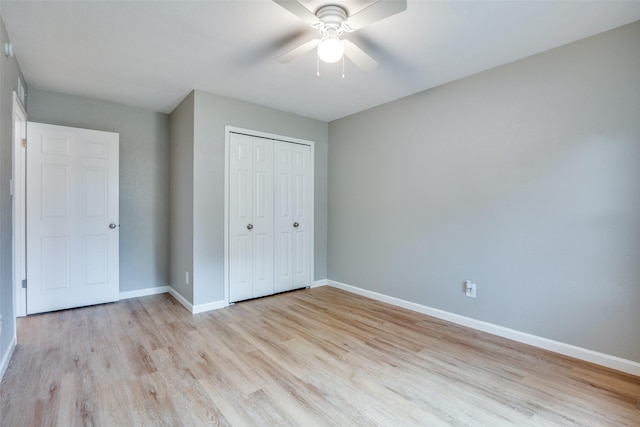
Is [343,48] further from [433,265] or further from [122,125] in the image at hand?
[122,125]

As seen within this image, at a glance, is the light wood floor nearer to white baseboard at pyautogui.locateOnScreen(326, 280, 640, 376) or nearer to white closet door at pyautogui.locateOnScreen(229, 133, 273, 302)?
white baseboard at pyautogui.locateOnScreen(326, 280, 640, 376)

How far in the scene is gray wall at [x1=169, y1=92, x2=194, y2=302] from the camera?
3432 millimetres

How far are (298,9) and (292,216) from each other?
9.05 feet

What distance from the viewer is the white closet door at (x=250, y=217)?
11.9ft

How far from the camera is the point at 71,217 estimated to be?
3406 millimetres

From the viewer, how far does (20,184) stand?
3.10 metres

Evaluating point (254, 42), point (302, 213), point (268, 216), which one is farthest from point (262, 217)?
point (254, 42)

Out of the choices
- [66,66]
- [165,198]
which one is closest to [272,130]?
[165,198]

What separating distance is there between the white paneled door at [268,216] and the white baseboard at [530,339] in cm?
131

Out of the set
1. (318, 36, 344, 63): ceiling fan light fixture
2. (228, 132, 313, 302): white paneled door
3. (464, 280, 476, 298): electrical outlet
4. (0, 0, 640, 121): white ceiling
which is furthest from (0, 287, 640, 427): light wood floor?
(0, 0, 640, 121): white ceiling

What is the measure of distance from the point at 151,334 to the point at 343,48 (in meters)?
2.83

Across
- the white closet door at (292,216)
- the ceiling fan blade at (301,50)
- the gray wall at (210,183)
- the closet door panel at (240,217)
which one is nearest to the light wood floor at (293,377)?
the gray wall at (210,183)

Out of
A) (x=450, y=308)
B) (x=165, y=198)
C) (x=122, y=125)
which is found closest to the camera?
(x=450, y=308)

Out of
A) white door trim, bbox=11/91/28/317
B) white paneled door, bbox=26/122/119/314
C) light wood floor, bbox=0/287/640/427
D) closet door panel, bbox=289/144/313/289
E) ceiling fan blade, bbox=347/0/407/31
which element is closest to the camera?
ceiling fan blade, bbox=347/0/407/31
